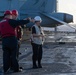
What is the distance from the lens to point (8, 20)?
10.2 meters

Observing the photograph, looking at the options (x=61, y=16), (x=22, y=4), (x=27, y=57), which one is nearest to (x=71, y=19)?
(x=61, y=16)

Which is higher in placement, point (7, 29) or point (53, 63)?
point (7, 29)

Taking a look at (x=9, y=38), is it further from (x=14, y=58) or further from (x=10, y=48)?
(x=14, y=58)

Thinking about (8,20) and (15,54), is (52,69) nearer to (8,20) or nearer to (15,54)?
(15,54)

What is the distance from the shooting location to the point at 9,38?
1028cm

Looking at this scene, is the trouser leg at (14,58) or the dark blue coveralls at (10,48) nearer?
the dark blue coveralls at (10,48)

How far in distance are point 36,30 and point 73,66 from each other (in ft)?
5.52

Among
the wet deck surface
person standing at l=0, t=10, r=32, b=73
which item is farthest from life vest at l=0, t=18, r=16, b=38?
the wet deck surface

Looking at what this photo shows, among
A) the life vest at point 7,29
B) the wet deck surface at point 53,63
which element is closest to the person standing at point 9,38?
the life vest at point 7,29

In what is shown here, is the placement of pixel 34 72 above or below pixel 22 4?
below

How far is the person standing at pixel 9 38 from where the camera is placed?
10211 mm

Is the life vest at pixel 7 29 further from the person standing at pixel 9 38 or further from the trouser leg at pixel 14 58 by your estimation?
the trouser leg at pixel 14 58

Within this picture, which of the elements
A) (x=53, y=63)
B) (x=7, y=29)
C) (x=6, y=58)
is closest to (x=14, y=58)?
(x=6, y=58)

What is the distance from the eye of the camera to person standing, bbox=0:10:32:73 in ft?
33.5
